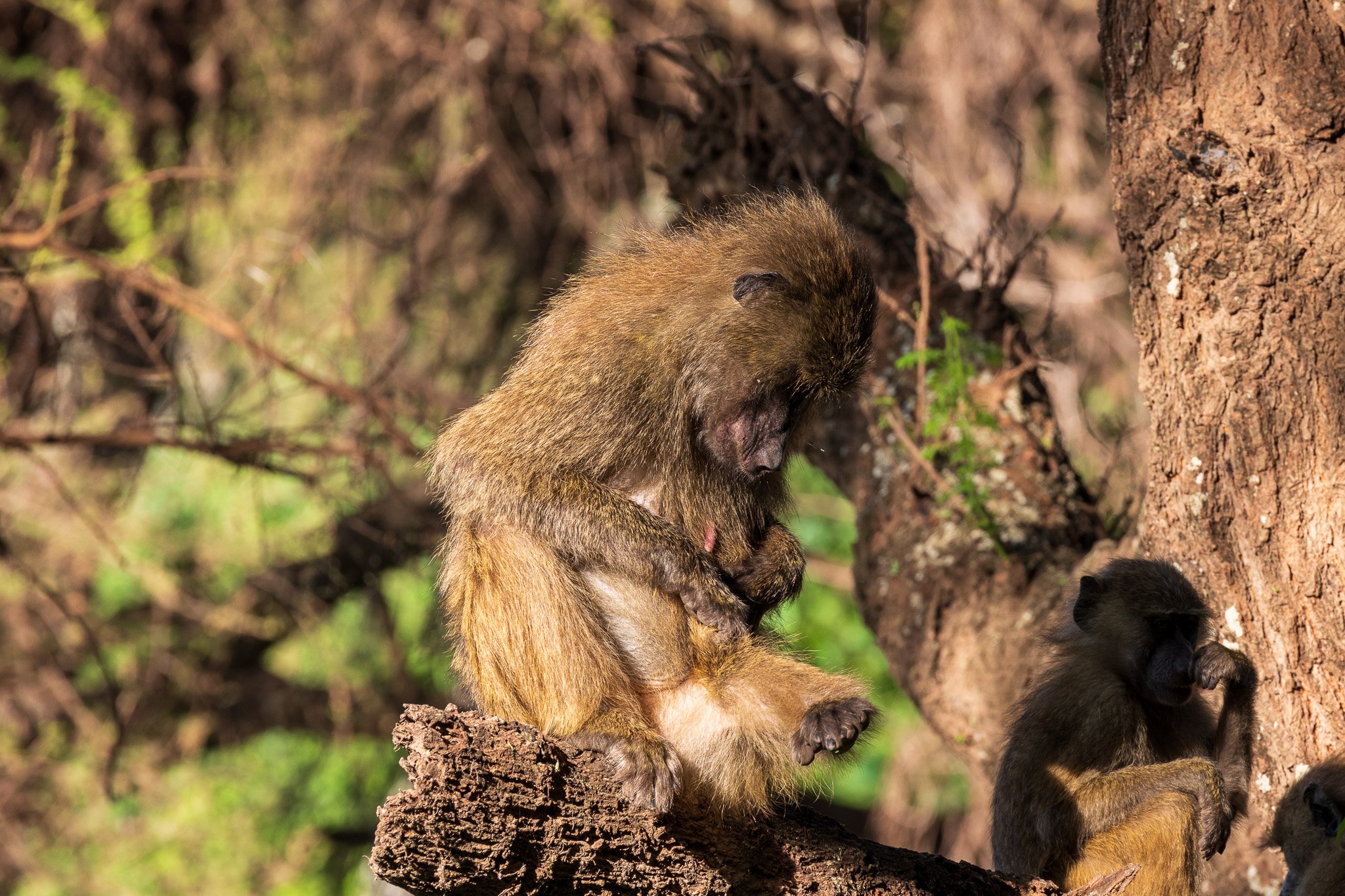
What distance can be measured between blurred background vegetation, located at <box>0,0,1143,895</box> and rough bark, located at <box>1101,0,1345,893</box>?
4.39m

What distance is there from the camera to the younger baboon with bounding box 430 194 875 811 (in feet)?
11.5

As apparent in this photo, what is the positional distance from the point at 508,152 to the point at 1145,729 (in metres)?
6.98

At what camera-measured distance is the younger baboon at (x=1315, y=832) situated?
3254 millimetres

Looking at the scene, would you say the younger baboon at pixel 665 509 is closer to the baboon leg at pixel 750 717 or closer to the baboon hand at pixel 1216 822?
the baboon leg at pixel 750 717

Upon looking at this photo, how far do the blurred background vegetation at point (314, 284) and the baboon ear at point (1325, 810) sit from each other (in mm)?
4841

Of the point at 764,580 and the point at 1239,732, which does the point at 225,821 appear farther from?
the point at 1239,732

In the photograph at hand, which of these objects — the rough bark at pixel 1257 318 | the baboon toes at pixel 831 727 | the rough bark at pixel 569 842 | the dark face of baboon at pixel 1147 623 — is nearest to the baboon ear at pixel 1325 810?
the rough bark at pixel 1257 318

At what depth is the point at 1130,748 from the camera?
12.8 feet

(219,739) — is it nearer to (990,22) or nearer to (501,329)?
(501,329)

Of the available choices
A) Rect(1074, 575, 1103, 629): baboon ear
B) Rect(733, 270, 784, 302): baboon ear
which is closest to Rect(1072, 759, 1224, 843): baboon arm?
Rect(1074, 575, 1103, 629): baboon ear

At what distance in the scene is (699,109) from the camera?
6.34 m

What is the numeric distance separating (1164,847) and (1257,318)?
5.18 ft

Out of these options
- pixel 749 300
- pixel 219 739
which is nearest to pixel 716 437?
pixel 749 300

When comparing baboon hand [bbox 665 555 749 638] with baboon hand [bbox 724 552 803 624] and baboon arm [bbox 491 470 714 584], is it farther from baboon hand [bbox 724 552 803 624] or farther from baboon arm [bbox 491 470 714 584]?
baboon hand [bbox 724 552 803 624]
